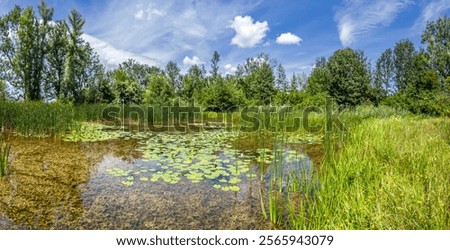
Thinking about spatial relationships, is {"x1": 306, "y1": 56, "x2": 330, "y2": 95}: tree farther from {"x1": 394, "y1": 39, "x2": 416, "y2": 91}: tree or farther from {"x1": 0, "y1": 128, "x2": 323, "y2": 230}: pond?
{"x1": 0, "y1": 128, "x2": 323, "y2": 230}: pond

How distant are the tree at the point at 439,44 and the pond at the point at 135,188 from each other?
2093 cm

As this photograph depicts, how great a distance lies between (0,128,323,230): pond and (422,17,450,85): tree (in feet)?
68.7

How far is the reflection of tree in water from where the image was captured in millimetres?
2621

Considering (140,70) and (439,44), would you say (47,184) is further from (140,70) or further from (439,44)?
(140,70)

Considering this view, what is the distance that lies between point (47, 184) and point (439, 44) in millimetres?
27077

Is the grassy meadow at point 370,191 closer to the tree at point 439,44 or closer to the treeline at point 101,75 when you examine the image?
the treeline at point 101,75

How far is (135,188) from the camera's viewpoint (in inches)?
138

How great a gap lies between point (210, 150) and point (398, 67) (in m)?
34.7

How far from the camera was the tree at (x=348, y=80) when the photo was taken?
2400 centimetres

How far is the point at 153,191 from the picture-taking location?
3.40 meters

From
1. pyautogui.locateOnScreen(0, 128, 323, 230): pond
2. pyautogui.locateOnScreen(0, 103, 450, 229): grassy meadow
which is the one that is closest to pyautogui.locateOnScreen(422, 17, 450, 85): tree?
pyautogui.locateOnScreen(0, 103, 450, 229): grassy meadow

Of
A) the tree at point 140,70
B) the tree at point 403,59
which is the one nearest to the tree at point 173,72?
the tree at point 140,70
